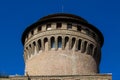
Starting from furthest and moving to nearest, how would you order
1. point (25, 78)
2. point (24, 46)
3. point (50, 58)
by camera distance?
point (24, 46), point (50, 58), point (25, 78)

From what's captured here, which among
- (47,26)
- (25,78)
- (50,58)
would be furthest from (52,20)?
(25,78)

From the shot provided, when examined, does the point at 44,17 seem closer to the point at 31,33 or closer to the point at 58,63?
the point at 31,33

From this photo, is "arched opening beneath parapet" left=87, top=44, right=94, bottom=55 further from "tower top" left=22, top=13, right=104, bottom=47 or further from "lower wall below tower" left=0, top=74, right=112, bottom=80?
"lower wall below tower" left=0, top=74, right=112, bottom=80

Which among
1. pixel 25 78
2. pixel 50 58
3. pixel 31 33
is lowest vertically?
pixel 25 78

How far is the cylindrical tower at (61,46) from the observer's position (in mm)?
35844

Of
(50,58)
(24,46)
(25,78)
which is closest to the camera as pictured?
(25,78)

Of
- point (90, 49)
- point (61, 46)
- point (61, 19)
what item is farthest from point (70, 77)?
point (61, 19)

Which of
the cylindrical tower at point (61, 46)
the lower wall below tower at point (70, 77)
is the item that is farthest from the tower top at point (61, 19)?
the lower wall below tower at point (70, 77)

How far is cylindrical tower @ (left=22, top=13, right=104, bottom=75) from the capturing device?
3584cm

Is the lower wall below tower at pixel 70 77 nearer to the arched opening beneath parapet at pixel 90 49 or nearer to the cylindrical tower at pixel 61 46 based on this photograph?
the cylindrical tower at pixel 61 46

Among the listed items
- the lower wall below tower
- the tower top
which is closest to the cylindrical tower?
the tower top

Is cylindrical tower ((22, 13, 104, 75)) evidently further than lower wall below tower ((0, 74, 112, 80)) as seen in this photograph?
Yes

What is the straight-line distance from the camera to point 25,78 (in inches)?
1328

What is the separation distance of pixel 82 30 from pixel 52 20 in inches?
107
